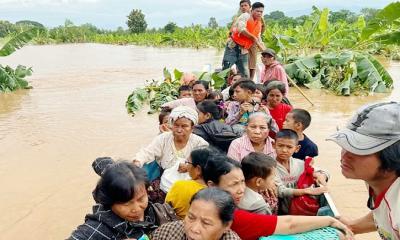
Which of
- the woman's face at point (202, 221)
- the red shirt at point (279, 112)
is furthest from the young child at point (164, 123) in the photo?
the woman's face at point (202, 221)

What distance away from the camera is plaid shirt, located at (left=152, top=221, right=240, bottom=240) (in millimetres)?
1975

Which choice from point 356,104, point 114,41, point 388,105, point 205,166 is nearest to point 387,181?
point 388,105

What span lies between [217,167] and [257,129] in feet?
3.31

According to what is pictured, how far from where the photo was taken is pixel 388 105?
1.63 metres

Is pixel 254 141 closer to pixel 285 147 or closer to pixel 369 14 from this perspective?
pixel 285 147

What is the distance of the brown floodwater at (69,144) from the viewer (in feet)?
13.8

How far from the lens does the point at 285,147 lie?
317 centimetres

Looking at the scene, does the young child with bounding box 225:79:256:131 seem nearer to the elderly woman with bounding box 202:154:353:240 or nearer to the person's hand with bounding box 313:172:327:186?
the person's hand with bounding box 313:172:327:186

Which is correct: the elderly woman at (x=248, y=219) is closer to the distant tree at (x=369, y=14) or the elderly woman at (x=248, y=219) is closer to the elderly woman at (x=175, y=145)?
the elderly woman at (x=175, y=145)

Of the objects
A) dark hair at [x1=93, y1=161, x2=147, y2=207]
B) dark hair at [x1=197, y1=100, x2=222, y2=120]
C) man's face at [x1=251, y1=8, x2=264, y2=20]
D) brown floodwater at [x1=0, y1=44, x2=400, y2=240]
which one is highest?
man's face at [x1=251, y1=8, x2=264, y2=20]

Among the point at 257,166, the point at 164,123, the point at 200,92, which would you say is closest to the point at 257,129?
the point at 257,166

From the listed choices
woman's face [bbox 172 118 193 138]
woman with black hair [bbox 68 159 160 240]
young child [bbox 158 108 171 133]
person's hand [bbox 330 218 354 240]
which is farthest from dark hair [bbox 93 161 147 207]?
young child [bbox 158 108 171 133]

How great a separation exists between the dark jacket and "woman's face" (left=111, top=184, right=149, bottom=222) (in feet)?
5.81

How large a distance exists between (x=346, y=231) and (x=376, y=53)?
1737cm
